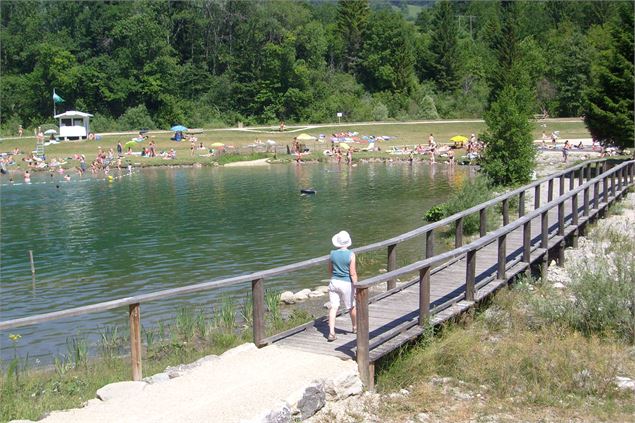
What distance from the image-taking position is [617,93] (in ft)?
110

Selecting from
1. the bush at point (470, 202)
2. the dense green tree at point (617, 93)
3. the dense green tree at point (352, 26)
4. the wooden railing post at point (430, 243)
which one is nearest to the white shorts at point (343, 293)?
the wooden railing post at point (430, 243)

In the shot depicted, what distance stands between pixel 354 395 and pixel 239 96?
266 feet

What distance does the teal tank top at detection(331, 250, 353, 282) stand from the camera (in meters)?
9.47

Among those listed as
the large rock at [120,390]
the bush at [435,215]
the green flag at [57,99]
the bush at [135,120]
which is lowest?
the bush at [435,215]

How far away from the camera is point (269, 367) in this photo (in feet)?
27.9

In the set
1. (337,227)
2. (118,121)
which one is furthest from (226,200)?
(118,121)

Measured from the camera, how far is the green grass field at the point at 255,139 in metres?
58.3

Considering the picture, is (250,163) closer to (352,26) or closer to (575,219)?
(575,219)

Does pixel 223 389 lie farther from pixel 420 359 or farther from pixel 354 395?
pixel 420 359

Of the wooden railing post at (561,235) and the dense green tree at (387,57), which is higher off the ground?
the dense green tree at (387,57)

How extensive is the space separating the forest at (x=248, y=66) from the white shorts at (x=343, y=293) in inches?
2686

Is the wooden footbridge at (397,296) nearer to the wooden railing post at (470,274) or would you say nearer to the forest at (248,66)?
the wooden railing post at (470,274)

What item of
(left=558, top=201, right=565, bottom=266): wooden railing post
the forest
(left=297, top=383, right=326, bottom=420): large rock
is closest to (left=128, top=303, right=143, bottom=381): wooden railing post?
(left=297, top=383, right=326, bottom=420): large rock

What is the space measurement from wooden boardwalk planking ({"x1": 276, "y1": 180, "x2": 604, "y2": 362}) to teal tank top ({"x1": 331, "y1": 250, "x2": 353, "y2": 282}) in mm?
702
